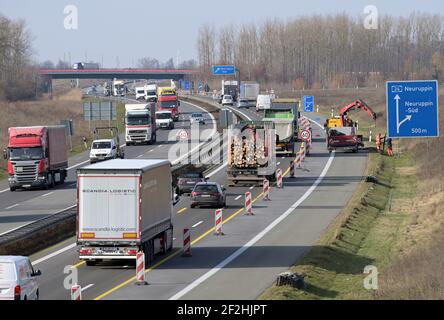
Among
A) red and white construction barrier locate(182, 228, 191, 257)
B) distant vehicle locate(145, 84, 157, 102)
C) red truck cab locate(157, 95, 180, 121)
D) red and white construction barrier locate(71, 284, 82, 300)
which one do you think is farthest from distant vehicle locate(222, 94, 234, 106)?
red and white construction barrier locate(71, 284, 82, 300)

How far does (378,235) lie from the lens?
4406 cm

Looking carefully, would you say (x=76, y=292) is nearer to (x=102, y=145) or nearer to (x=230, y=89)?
(x=102, y=145)

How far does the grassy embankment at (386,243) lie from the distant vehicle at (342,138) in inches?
354

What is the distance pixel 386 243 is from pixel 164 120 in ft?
220

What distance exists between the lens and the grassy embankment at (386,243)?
28.0 m

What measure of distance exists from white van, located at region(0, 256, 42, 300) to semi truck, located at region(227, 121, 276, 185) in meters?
36.7

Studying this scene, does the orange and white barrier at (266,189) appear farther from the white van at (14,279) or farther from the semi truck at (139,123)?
the semi truck at (139,123)

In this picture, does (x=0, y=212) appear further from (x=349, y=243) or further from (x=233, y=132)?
(x=349, y=243)

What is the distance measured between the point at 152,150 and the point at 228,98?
6455 cm

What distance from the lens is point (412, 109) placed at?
149ft

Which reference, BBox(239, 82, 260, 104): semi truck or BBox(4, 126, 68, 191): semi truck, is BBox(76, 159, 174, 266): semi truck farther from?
BBox(239, 82, 260, 104): semi truck

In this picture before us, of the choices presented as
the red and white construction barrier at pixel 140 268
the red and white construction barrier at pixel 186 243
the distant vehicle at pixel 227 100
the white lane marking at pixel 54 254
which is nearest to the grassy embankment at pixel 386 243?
the red and white construction barrier at pixel 140 268

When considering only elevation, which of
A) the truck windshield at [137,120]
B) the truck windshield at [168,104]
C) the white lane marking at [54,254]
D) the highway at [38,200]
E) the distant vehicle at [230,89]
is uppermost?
the distant vehicle at [230,89]

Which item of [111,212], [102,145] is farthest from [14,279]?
[102,145]
